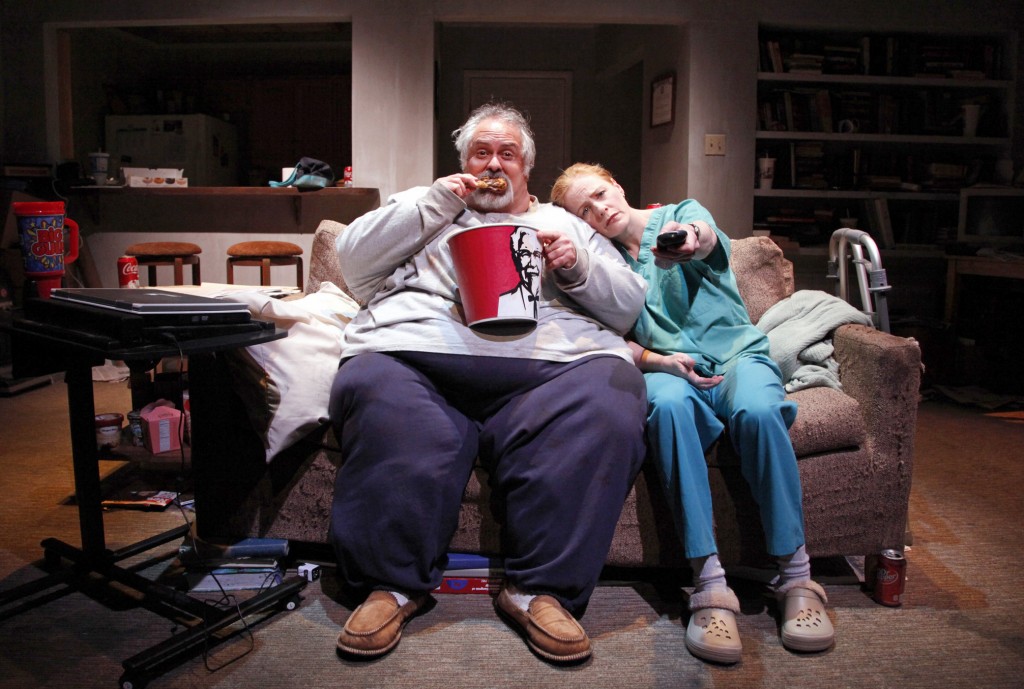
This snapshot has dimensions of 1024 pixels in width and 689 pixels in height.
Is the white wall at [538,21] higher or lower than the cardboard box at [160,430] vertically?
higher

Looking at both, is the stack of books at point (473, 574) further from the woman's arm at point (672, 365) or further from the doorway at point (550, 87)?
the doorway at point (550, 87)

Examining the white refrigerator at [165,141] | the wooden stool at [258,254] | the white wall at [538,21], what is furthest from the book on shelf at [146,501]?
the white refrigerator at [165,141]

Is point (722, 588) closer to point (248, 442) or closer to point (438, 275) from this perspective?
point (438, 275)

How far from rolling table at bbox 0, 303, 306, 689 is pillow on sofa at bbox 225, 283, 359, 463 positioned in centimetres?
9

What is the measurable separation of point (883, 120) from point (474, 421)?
417 centimetres

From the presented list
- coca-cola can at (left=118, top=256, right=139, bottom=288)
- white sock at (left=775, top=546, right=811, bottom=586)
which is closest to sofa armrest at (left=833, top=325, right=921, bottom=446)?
white sock at (left=775, top=546, right=811, bottom=586)

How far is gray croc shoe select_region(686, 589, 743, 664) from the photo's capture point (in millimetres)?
1520

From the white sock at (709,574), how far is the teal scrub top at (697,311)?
0.44m

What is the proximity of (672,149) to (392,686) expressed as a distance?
4226 millimetres

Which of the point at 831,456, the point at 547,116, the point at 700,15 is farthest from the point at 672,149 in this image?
the point at 831,456

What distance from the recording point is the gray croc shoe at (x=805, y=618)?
5.13 ft

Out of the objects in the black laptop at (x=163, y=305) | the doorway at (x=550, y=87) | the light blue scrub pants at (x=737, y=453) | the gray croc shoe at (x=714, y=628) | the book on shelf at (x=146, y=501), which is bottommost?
the book on shelf at (x=146, y=501)

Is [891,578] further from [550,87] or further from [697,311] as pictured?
[550,87]

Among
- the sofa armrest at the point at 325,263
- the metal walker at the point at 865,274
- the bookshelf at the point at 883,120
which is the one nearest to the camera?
the metal walker at the point at 865,274
